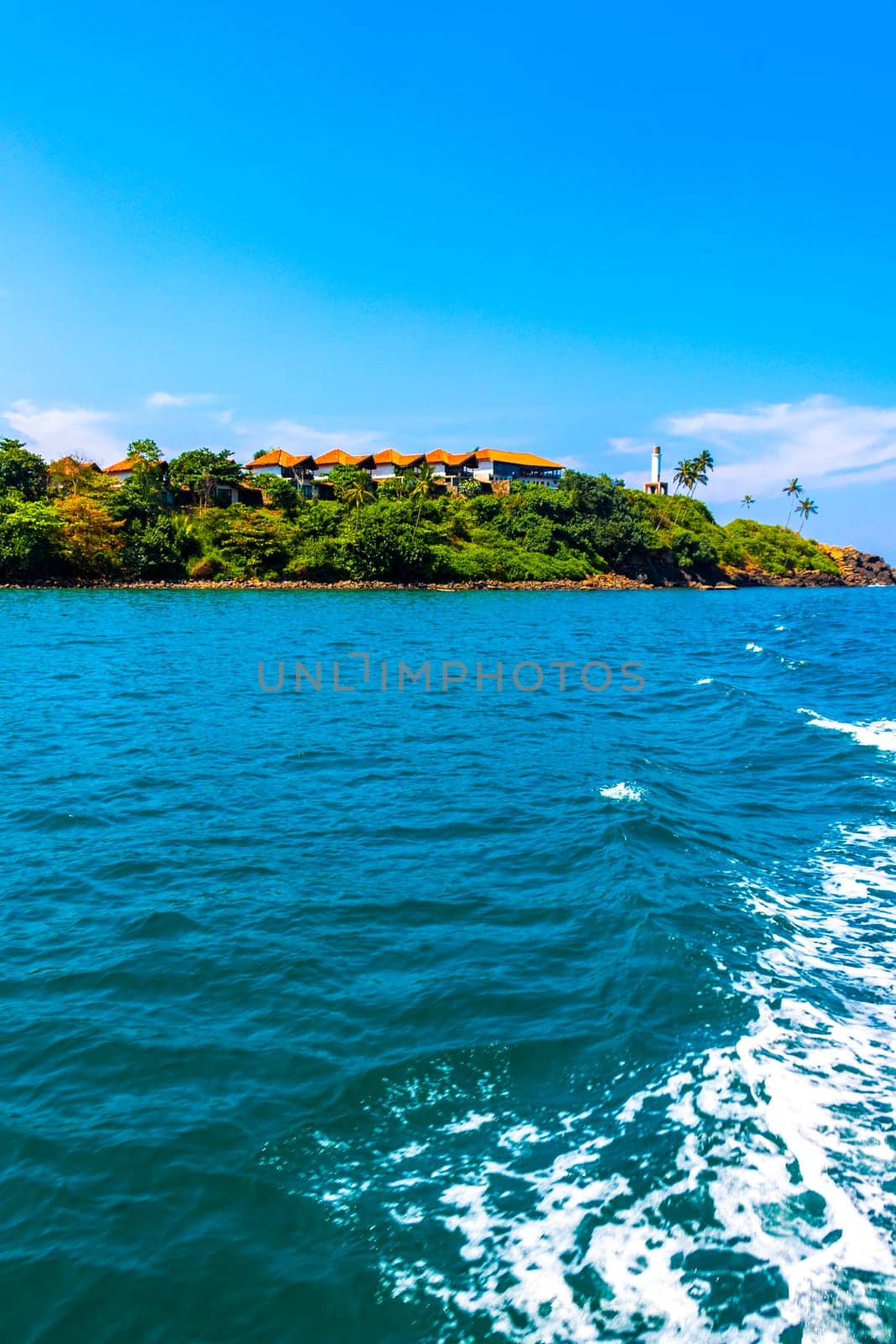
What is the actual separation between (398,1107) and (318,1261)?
1525 mm

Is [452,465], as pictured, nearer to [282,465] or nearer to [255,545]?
[282,465]

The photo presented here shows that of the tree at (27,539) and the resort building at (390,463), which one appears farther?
the resort building at (390,463)

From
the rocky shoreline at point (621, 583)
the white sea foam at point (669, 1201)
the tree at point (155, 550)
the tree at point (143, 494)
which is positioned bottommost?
the white sea foam at point (669, 1201)

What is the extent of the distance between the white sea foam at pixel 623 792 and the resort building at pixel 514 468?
111633mm

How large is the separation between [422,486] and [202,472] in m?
28.9

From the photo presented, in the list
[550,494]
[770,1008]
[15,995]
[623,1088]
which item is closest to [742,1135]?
[623,1088]

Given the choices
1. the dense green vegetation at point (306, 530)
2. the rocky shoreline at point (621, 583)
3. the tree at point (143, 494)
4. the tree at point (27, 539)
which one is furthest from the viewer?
the tree at point (143, 494)

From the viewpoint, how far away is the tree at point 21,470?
86.3 meters

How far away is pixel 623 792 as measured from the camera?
50.3ft

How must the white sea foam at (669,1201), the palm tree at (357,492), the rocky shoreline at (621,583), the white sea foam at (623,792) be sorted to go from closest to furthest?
the white sea foam at (669,1201) → the white sea foam at (623,792) → the rocky shoreline at (621,583) → the palm tree at (357,492)

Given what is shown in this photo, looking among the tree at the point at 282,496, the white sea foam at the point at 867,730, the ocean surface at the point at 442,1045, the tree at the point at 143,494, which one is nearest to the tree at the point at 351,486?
the tree at the point at 282,496

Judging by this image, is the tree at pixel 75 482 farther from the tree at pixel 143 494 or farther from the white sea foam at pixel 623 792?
the white sea foam at pixel 623 792

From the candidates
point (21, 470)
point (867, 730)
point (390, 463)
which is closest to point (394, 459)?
point (390, 463)

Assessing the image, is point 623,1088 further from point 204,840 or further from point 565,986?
point 204,840
